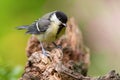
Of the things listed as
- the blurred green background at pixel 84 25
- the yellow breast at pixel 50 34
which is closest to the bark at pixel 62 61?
the yellow breast at pixel 50 34

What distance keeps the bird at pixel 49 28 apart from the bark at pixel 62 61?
0.05m

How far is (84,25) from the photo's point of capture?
523cm

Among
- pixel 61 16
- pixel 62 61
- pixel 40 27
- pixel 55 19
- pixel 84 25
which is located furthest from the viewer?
pixel 84 25

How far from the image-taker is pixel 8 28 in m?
4.72

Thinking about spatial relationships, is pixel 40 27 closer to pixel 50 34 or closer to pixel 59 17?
pixel 50 34

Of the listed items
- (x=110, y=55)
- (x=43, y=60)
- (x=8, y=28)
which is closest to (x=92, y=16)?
(x=110, y=55)

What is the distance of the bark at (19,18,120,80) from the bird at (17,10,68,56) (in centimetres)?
5

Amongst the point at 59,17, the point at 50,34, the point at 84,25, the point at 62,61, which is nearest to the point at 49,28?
the point at 50,34

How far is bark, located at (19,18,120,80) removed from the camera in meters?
2.69

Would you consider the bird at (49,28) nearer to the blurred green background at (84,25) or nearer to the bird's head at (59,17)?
the bird's head at (59,17)

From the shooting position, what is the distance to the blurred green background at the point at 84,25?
4578mm

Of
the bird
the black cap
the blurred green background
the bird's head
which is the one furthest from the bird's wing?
the blurred green background

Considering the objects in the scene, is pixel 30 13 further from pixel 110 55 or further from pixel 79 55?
pixel 79 55

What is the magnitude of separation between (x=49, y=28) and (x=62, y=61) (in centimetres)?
55
